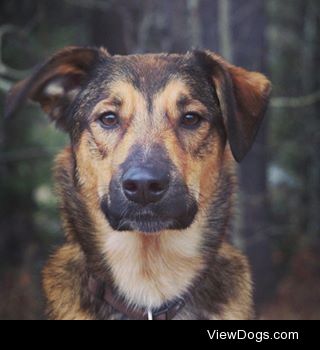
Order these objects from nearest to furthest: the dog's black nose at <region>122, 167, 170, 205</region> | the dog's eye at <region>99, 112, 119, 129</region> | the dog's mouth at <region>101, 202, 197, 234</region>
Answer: the dog's black nose at <region>122, 167, 170, 205</region> → the dog's mouth at <region>101, 202, 197, 234</region> → the dog's eye at <region>99, 112, 119, 129</region>

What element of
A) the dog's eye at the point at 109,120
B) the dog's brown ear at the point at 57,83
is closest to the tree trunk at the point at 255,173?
the dog's brown ear at the point at 57,83

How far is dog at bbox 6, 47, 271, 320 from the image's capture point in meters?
4.03

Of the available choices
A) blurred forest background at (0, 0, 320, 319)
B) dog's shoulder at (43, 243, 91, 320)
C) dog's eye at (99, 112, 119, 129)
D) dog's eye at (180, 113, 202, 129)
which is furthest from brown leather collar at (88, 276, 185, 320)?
blurred forest background at (0, 0, 320, 319)

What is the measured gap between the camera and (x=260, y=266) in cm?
773

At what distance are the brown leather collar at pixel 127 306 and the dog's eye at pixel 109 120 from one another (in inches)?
37.1

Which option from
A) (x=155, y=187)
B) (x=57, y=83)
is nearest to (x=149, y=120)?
(x=155, y=187)

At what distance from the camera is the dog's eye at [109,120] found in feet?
13.5

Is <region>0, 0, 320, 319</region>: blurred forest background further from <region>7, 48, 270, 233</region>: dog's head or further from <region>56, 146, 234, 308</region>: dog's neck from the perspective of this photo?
<region>56, 146, 234, 308</region>: dog's neck

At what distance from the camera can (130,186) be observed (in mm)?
Answer: 3662

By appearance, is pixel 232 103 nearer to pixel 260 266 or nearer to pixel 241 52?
pixel 241 52

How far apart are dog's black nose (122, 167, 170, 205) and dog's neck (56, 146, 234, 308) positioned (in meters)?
0.53

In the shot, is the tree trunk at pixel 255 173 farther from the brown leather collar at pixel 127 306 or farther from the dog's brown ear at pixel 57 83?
the brown leather collar at pixel 127 306

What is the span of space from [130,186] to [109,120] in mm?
646
